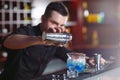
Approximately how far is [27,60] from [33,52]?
3.4 inches

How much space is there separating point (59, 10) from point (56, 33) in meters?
0.67

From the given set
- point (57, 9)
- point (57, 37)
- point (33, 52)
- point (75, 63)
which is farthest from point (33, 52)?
point (57, 37)

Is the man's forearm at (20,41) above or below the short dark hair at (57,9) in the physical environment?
below

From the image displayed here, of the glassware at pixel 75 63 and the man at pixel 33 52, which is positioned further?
the man at pixel 33 52

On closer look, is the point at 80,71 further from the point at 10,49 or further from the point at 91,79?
the point at 10,49

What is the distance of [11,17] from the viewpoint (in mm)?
5121

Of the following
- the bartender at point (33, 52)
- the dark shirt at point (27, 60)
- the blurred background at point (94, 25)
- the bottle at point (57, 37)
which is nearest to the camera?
the bottle at point (57, 37)

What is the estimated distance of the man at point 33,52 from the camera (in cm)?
220

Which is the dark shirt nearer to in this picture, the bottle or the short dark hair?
the short dark hair

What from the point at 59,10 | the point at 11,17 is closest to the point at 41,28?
the point at 59,10

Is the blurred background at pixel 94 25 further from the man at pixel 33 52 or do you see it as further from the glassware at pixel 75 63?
the glassware at pixel 75 63

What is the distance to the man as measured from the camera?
220 centimetres

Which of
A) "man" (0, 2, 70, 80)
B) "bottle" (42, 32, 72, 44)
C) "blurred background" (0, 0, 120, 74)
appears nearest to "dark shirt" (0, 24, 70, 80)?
"man" (0, 2, 70, 80)

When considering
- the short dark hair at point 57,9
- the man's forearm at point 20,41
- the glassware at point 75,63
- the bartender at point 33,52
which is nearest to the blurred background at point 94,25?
the bartender at point 33,52
